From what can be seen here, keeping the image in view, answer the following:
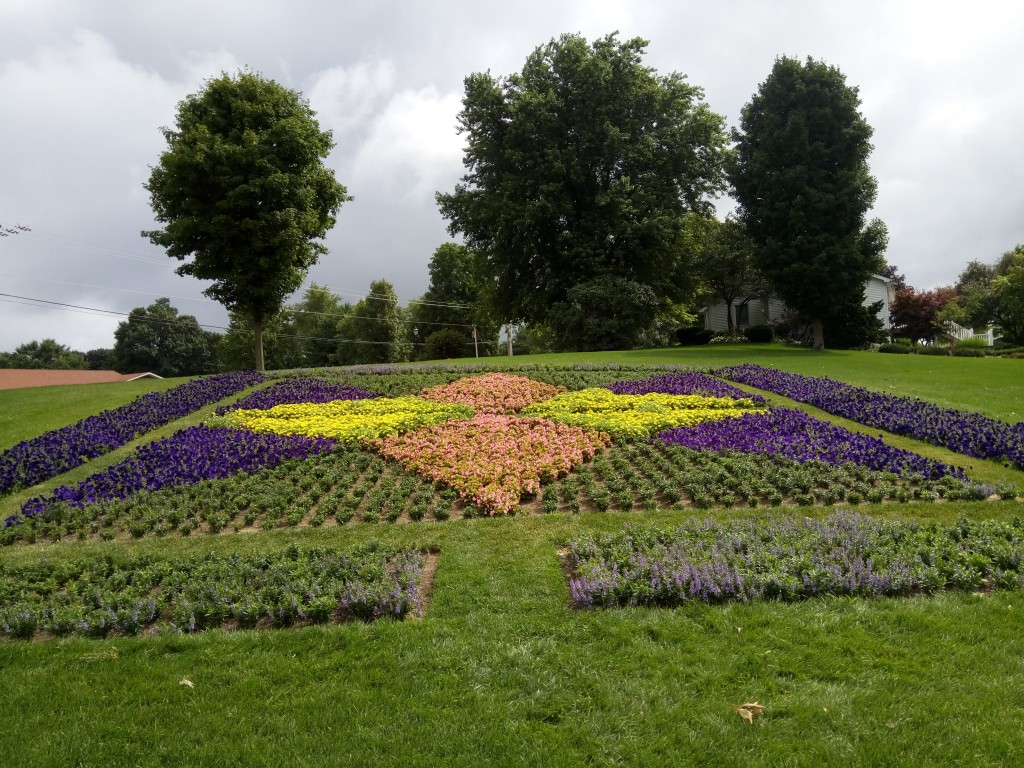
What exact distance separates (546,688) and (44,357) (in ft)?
295

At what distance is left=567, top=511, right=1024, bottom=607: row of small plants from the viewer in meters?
4.64

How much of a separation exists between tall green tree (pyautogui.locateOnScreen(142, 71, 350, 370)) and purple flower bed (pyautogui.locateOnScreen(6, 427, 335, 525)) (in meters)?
13.6

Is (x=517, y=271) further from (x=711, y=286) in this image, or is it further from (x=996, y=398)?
(x=996, y=398)

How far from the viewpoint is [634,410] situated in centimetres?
1173

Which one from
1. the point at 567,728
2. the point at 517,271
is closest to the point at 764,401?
the point at 567,728

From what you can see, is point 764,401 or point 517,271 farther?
point 517,271

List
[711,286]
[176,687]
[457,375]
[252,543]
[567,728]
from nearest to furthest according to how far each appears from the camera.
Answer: [567,728] < [176,687] < [252,543] < [457,375] < [711,286]

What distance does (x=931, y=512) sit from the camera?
645 centimetres

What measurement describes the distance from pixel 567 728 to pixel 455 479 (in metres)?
4.78

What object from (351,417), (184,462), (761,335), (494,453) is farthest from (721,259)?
(184,462)

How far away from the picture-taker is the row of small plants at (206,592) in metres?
4.52

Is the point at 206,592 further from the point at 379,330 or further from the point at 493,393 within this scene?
the point at 379,330

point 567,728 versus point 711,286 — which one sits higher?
point 711,286

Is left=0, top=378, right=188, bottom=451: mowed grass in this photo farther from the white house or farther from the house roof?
the white house
